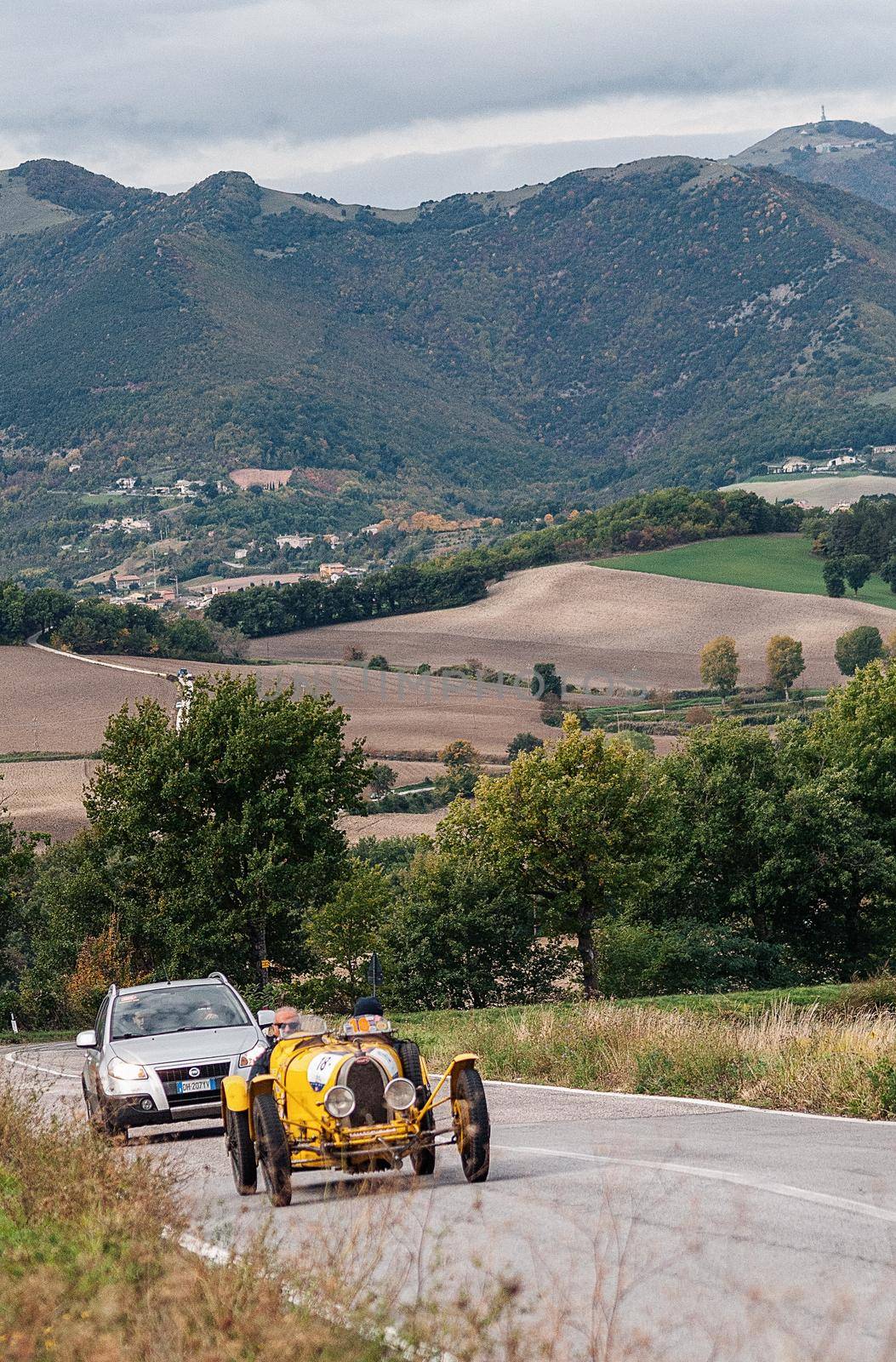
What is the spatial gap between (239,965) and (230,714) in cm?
756

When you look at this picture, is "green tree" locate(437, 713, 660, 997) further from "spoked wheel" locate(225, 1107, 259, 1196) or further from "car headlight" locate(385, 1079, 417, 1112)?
"car headlight" locate(385, 1079, 417, 1112)

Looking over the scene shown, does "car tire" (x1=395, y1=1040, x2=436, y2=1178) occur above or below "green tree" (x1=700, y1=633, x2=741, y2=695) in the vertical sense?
above

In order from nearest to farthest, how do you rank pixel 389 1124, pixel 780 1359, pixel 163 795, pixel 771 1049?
pixel 780 1359 → pixel 389 1124 → pixel 771 1049 → pixel 163 795

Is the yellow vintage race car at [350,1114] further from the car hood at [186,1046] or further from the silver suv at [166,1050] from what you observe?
the car hood at [186,1046]

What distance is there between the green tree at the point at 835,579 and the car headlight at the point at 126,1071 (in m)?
149

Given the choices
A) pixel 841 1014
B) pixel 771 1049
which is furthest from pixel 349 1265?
pixel 841 1014

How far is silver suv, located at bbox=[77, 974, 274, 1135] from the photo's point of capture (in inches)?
571

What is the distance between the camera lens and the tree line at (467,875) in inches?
1732

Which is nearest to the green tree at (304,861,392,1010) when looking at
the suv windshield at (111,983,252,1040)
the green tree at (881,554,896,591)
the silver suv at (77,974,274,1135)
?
the suv windshield at (111,983,252,1040)

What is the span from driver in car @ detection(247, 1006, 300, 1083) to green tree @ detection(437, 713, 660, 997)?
32156 millimetres

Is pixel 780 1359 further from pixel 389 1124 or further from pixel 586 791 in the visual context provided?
pixel 586 791

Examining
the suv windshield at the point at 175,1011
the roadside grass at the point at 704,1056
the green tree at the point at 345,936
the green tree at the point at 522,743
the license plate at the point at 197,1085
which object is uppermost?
the suv windshield at the point at 175,1011

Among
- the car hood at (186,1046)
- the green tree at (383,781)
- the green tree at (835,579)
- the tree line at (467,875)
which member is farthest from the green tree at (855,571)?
the car hood at (186,1046)

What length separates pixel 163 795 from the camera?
144 ft
